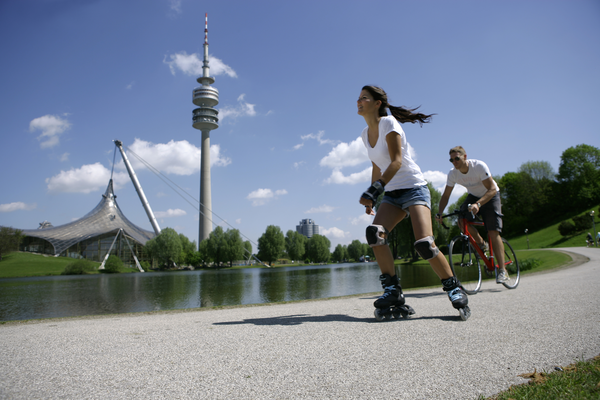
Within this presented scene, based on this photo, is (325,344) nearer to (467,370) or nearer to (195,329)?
(467,370)

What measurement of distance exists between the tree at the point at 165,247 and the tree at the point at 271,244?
17958 millimetres

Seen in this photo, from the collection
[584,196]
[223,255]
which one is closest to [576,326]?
[584,196]

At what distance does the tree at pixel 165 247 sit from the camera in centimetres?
6419

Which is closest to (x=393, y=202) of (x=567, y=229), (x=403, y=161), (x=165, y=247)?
(x=403, y=161)

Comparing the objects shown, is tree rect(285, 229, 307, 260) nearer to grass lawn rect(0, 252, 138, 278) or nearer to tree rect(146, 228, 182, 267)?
tree rect(146, 228, 182, 267)

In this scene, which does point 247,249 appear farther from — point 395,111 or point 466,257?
point 395,111

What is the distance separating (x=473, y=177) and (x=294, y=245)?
7663 cm

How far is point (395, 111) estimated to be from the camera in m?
4.07

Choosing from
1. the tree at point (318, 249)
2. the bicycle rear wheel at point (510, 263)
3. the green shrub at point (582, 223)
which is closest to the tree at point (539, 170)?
the green shrub at point (582, 223)

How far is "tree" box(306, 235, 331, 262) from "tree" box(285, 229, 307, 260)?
3.18m

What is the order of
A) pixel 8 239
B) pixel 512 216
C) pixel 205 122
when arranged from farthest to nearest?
pixel 205 122 → pixel 8 239 → pixel 512 216

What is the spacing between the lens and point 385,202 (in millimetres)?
3686

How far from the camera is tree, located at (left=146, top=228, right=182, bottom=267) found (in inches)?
2527

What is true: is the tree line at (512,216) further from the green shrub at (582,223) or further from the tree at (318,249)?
the tree at (318,249)
